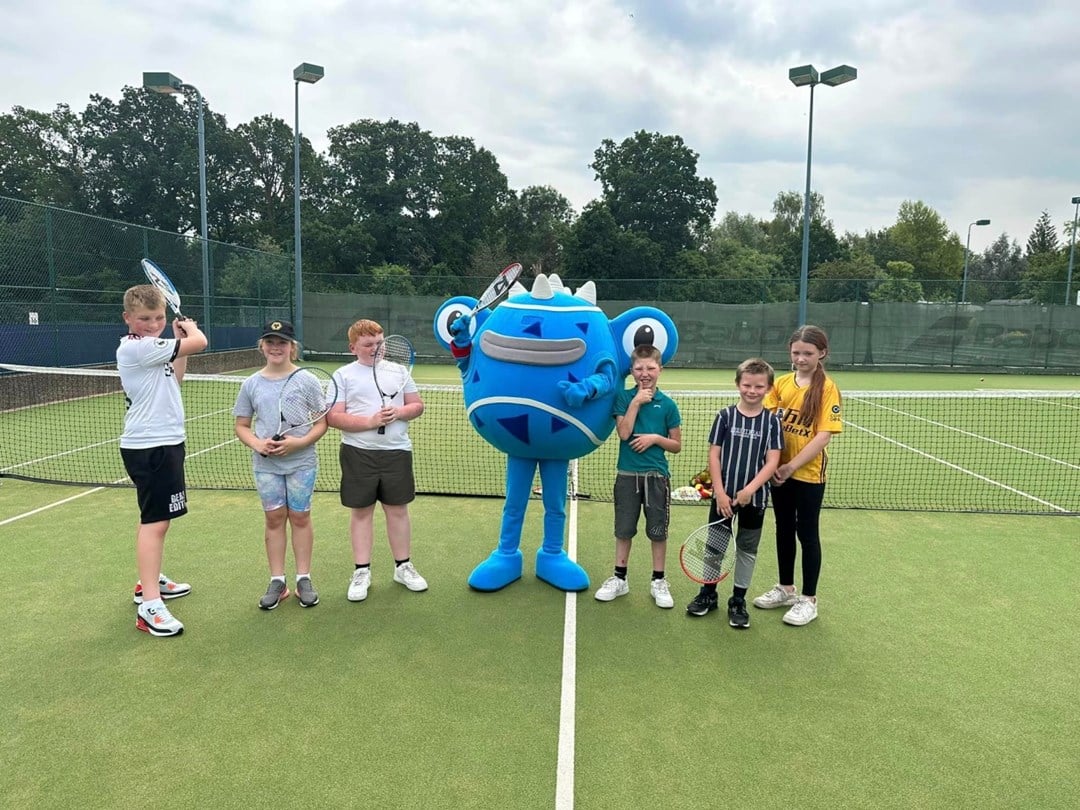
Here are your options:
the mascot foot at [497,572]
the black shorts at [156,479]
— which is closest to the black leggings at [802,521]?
the mascot foot at [497,572]

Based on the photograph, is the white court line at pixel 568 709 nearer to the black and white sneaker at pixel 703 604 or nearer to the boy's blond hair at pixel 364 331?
the black and white sneaker at pixel 703 604

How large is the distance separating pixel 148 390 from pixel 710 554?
331 centimetres

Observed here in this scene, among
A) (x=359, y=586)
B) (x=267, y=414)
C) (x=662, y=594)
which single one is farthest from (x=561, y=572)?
(x=267, y=414)

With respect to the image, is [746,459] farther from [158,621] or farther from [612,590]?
[158,621]

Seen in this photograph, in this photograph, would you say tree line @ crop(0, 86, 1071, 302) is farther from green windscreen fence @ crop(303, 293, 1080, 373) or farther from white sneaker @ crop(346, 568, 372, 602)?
white sneaker @ crop(346, 568, 372, 602)

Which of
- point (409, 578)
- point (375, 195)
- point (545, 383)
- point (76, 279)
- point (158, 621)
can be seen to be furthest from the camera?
point (375, 195)

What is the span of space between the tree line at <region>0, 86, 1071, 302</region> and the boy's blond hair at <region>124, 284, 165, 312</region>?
3835cm

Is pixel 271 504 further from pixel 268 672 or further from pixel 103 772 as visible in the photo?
pixel 103 772

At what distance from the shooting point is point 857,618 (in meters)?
4.32

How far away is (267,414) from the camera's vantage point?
4055 mm

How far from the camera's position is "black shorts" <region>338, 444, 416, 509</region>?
4242mm

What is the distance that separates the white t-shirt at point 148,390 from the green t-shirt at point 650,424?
2.54m

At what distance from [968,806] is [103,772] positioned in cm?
339

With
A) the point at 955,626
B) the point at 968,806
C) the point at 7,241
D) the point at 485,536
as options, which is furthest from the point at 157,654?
the point at 7,241
